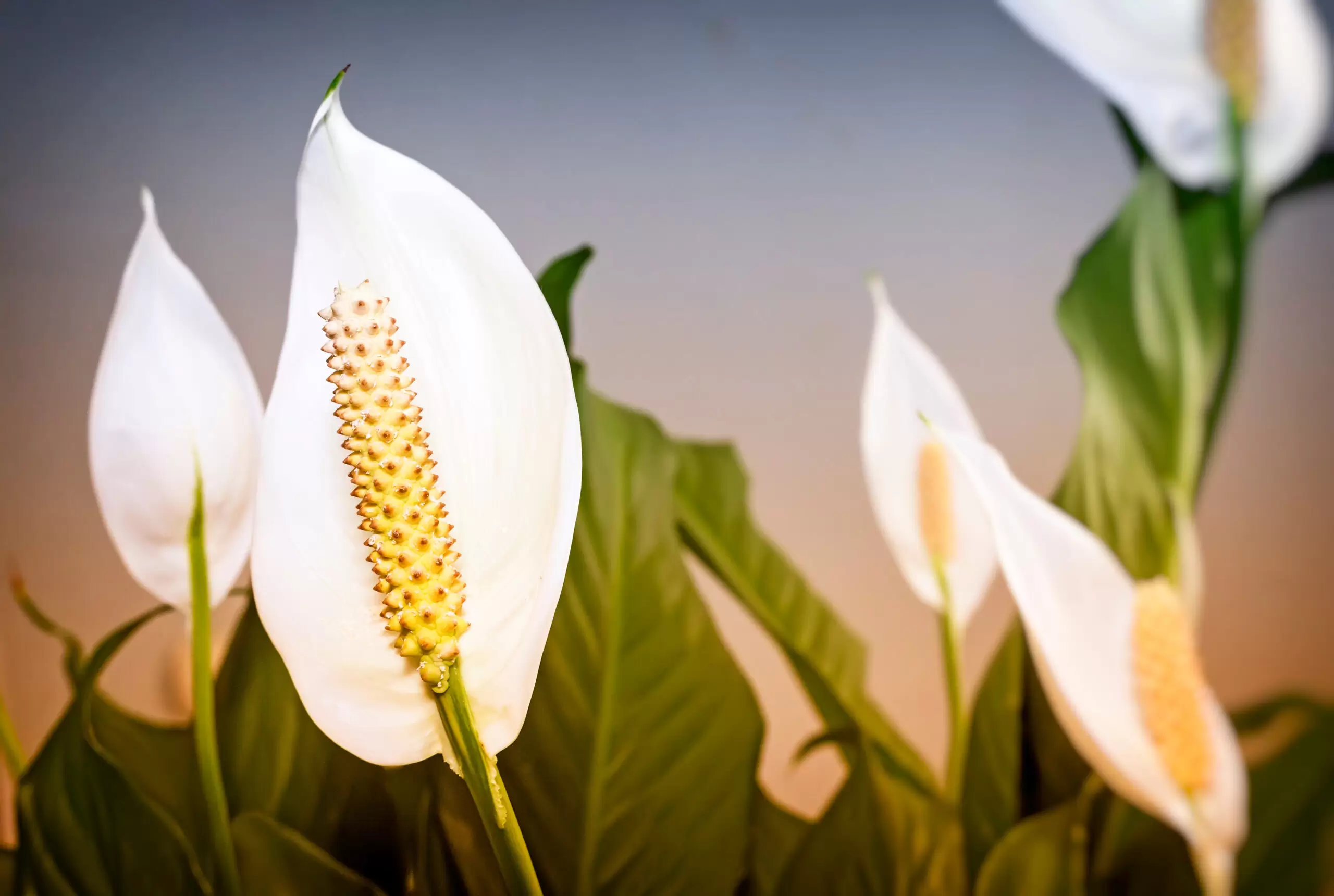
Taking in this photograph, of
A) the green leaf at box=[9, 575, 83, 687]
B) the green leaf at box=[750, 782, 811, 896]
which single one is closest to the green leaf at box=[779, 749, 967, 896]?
the green leaf at box=[750, 782, 811, 896]

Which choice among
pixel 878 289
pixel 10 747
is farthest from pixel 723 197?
pixel 10 747

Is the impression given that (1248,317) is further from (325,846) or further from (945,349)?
(325,846)

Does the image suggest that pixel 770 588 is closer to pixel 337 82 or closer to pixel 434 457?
pixel 434 457

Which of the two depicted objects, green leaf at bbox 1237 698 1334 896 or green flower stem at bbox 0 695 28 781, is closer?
green leaf at bbox 1237 698 1334 896

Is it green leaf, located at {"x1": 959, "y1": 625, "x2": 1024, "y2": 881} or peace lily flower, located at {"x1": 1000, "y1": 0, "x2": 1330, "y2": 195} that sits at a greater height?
peace lily flower, located at {"x1": 1000, "y1": 0, "x2": 1330, "y2": 195}

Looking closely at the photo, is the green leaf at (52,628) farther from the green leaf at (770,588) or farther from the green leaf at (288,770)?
the green leaf at (770,588)

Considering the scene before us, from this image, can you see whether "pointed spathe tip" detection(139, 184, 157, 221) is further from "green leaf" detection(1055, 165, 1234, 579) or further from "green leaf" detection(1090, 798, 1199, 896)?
"green leaf" detection(1090, 798, 1199, 896)

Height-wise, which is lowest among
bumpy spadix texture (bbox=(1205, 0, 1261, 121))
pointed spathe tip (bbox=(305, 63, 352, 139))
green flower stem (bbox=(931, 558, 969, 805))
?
green flower stem (bbox=(931, 558, 969, 805))
